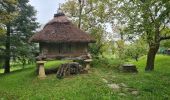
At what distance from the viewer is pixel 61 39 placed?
29938 millimetres

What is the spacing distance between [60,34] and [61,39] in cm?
83

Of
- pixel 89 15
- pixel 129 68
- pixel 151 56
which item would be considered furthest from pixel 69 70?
pixel 89 15

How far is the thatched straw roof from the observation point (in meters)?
29.9

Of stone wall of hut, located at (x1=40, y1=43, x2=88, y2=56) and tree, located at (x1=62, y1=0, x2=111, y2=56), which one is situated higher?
tree, located at (x1=62, y1=0, x2=111, y2=56)

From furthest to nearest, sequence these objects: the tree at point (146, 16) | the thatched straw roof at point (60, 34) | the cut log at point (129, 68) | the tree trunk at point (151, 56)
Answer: the tree trunk at point (151, 56)
the thatched straw roof at point (60, 34)
the cut log at point (129, 68)
the tree at point (146, 16)

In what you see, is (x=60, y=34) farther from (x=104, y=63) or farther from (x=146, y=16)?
(x=146, y=16)

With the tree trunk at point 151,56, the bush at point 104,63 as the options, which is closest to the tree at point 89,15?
the bush at point 104,63

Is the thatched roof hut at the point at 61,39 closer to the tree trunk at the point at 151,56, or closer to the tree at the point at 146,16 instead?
the tree at the point at 146,16

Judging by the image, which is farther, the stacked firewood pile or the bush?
the bush

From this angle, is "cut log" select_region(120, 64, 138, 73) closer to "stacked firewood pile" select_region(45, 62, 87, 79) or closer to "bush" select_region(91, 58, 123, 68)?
"bush" select_region(91, 58, 123, 68)

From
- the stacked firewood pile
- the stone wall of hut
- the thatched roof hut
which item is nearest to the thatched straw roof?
the thatched roof hut

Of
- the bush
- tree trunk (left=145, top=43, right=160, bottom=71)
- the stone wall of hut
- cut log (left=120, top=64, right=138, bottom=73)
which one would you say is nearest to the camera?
cut log (left=120, top=64, right=138, bottom=73)

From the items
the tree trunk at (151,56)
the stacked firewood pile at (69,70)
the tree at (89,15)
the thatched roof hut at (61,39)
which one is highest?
the tree at (89,15)

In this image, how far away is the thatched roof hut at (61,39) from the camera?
30016 mm
